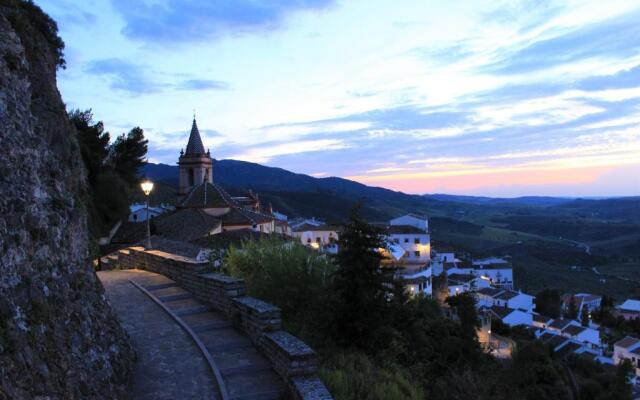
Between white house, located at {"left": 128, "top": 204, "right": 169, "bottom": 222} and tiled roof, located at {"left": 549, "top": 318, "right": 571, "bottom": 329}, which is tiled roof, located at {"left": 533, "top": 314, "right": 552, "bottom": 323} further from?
white house, located at {"left": 128, "top": 204, "right": 169, "bottom": 222}

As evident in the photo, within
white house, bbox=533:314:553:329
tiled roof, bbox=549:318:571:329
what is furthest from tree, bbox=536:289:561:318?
tiled roof, bbox=549:318:571:329

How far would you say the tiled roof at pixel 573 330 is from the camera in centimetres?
5225

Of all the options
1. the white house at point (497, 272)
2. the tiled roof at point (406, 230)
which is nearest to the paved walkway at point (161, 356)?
the tiled roof at point (406, 230)

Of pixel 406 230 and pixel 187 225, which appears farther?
pixel 406 230

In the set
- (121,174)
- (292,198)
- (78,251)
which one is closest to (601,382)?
(78,251)

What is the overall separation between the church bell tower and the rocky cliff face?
1793 inches

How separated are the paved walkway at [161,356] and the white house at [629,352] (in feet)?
150

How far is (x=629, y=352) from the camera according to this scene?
44562 millimetres

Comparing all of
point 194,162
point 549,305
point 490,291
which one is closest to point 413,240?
point 490,291

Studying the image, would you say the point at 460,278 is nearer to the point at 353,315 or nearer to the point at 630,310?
the point at 630,310

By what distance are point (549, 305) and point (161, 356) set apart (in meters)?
66.4

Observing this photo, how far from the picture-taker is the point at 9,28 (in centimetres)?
638

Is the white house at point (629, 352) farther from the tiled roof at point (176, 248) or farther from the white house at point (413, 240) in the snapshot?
the tiled roof at point (176, 248)

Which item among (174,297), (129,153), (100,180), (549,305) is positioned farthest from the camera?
(549,305)
